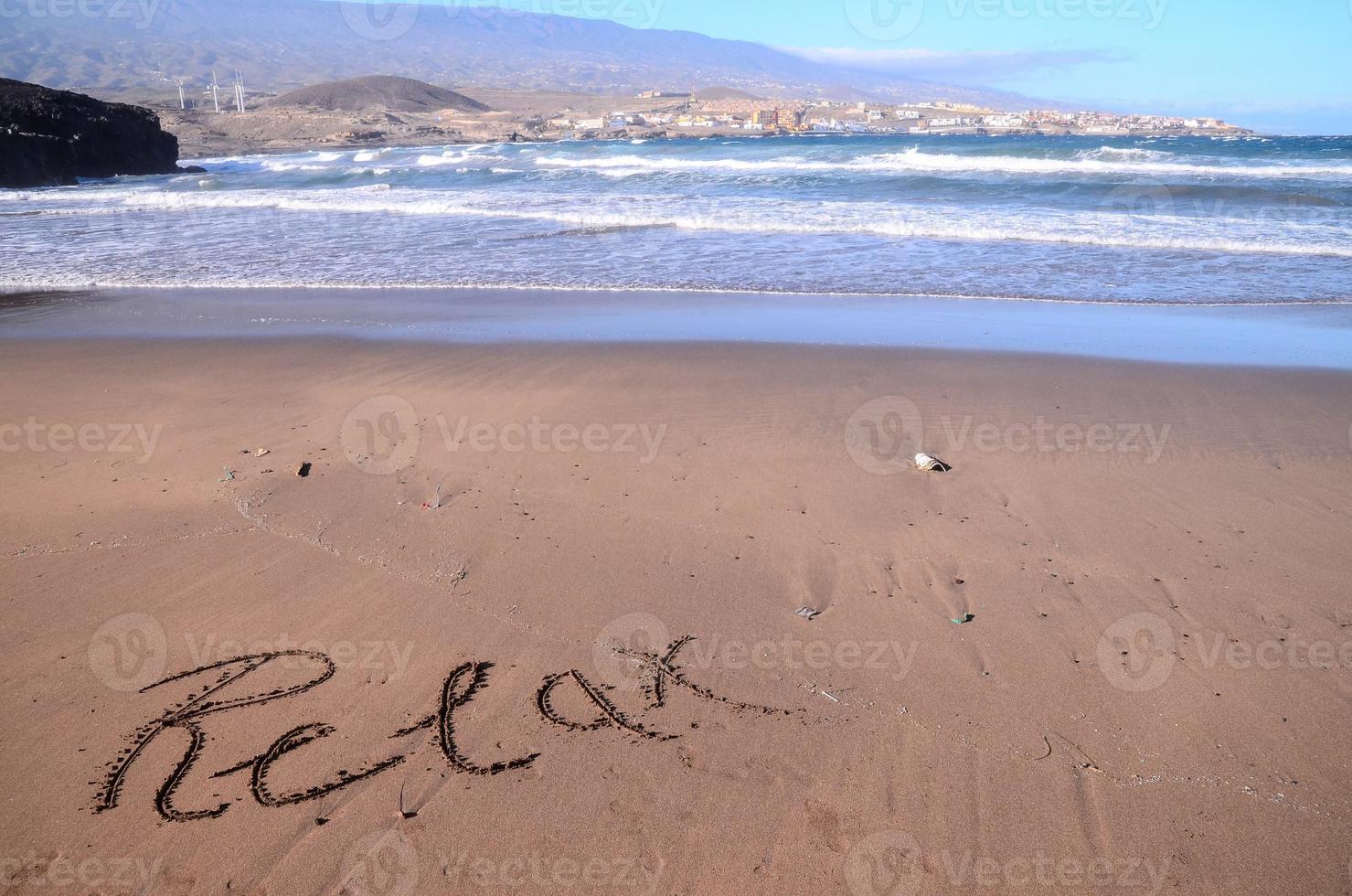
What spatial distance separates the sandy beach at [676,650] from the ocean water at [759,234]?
5477mm

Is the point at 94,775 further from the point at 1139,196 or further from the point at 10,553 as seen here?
the point at 1139,196

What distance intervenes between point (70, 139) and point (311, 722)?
47.2m

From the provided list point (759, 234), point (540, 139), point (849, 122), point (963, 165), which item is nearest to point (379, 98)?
point (540, 139)

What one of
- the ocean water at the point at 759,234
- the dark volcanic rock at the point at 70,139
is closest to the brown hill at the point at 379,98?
the dark volcanic rock at the point at 70,139

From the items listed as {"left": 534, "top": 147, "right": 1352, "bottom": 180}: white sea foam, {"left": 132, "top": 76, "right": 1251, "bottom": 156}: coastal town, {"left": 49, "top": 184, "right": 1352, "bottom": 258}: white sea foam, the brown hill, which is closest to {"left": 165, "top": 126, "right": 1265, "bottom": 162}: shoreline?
{"left": 132, "top": 76, "right": 1251, "bottom": 156}: coastal town

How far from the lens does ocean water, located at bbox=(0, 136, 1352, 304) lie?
36.4ft

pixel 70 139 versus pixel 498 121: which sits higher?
pixel 498 121

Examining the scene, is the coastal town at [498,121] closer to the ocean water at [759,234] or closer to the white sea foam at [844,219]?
the ocean water at [759,234]

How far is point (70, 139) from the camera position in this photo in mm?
37688

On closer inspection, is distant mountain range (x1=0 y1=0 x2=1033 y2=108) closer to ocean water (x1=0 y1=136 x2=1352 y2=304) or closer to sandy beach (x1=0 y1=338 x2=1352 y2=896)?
ocean water (x1=0 y1=136 x2=1352 y2=304)

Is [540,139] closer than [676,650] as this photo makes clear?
No

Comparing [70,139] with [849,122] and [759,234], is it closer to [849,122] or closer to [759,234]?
[759,234]

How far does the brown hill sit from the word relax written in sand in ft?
296

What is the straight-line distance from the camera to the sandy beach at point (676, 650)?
7.93ft
